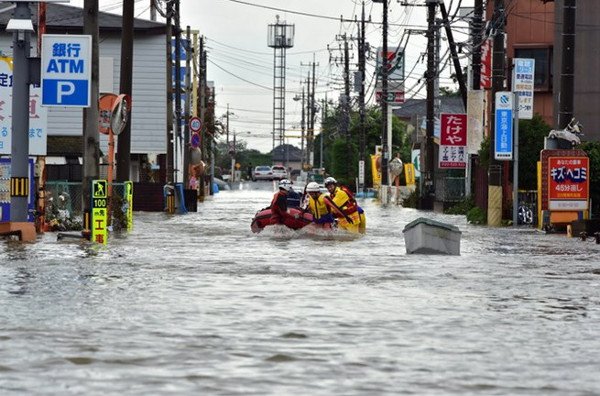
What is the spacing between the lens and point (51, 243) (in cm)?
2670

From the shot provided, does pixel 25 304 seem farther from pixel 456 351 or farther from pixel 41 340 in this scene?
pixel 456 351

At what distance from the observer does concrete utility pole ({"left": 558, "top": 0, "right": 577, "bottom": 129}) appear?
120 ft

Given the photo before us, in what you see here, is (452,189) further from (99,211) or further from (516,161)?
(99,211)

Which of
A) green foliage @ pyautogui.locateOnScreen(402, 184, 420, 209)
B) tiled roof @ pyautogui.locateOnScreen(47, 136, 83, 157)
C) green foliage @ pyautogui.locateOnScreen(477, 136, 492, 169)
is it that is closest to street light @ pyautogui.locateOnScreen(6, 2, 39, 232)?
green foliage @ pyautogui.locateOnScreen(477, 136, 492, 169)

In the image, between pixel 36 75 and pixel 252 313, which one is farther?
pixel 36 75

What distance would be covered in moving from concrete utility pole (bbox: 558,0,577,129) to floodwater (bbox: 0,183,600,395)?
12703mm

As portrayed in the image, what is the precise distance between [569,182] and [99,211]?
1430 centimetres

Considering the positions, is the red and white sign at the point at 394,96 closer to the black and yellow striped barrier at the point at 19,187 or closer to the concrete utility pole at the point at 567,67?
the concrete utility pole at the point at 567,67

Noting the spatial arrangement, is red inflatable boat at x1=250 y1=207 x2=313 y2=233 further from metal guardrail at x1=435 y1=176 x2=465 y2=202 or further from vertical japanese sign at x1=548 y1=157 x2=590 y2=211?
metal guardrail at x1=435 y1=176 x2=465 y2=202

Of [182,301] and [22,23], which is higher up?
[22,23]

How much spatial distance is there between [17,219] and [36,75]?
3.05m

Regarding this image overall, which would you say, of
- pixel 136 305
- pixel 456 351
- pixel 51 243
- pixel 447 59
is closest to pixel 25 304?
pixel 136 305

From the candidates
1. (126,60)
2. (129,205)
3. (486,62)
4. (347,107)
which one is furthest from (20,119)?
(347,107)

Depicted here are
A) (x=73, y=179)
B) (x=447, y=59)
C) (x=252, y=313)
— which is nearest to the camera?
(x=252, y=313)
